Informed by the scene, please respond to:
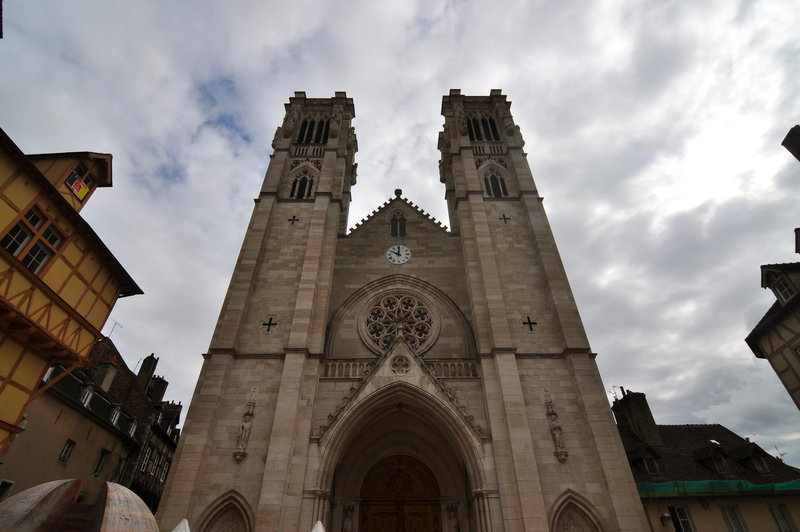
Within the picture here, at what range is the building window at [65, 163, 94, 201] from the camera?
11.3 meters

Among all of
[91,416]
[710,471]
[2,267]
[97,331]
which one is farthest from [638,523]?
[91,416]

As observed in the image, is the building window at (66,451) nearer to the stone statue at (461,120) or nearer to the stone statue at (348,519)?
the stone statue at (348,519)

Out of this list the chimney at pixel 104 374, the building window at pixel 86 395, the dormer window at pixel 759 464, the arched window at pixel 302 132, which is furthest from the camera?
the arched window at pixel 302 132

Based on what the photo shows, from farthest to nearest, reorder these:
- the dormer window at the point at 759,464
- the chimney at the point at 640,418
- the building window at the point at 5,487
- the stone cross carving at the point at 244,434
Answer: the chimney at the point at 640,418 → the dormer window at the point at 759,464 → the stone cross carving at the point at 244,434 → the building window at the point at 5,487

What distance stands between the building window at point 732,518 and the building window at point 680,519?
1.22 meters

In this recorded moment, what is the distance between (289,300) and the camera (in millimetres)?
15383

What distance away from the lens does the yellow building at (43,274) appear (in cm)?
851

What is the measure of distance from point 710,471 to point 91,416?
963 inches

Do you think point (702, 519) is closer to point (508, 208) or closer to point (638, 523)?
point (638, 523)

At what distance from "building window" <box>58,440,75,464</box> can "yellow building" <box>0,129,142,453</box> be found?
6.46 metres

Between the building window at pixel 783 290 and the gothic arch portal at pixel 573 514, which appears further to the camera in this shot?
the building window at pixel 783 290

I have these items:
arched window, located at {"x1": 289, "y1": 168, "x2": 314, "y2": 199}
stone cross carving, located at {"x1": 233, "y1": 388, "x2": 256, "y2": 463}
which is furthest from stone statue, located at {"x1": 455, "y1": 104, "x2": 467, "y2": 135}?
stone cross carving, located at {"x1": 233, "y1": 388, "x2": 256, "y2": 463}

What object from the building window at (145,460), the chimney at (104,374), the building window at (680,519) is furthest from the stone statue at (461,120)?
the building window at (145,460)

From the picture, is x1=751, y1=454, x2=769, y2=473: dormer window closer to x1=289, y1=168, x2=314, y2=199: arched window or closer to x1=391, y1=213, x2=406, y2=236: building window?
x1=391, y1=213, x2=406, y2=236: building window
